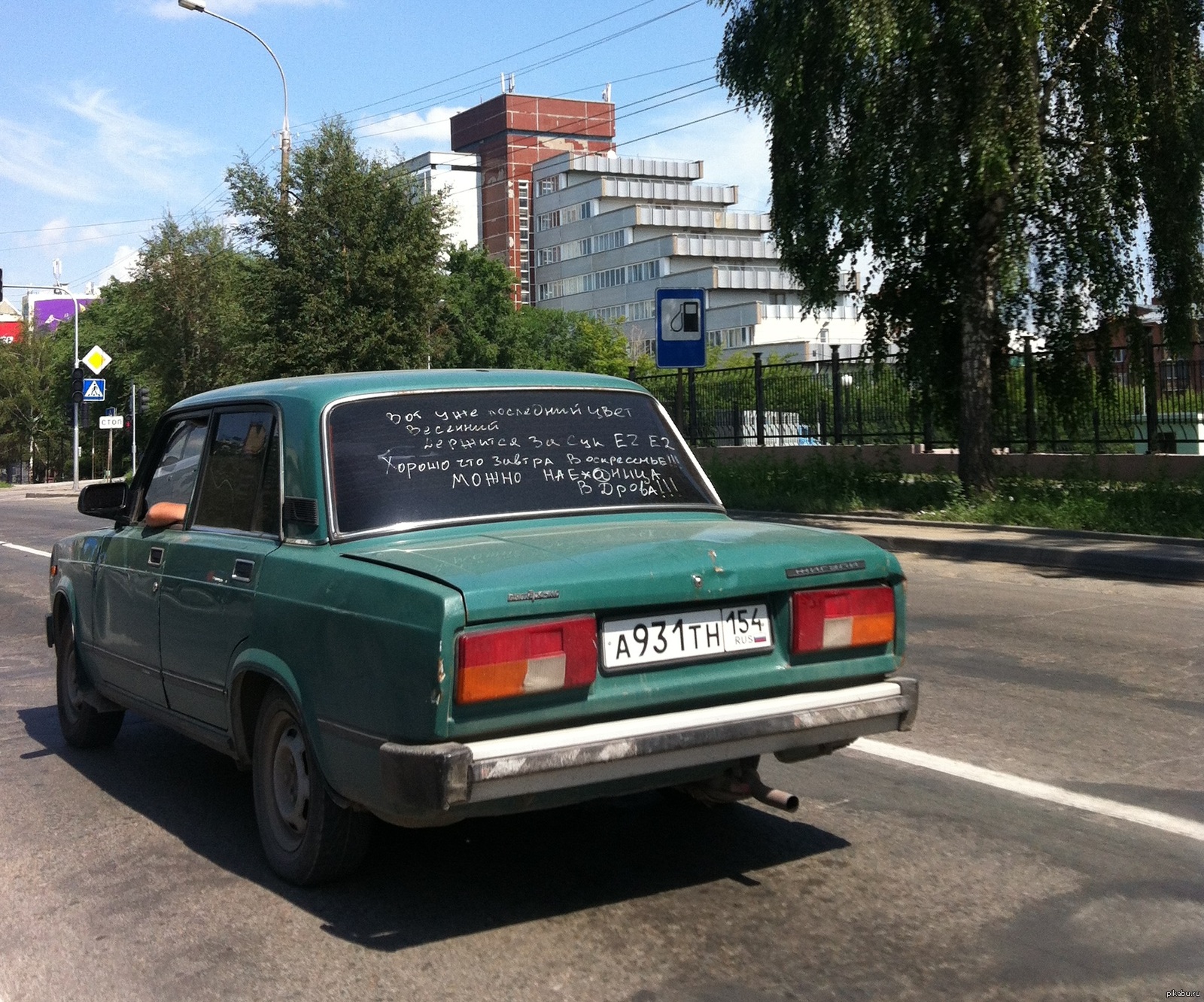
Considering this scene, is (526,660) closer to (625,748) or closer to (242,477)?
(625,748)

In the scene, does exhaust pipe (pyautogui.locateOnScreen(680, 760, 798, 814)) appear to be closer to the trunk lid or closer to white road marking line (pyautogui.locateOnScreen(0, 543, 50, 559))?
the trunk lid

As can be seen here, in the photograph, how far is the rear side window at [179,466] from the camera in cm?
531

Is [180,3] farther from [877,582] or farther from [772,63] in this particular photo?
[877,582]

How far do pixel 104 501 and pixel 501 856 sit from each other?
2.51 m

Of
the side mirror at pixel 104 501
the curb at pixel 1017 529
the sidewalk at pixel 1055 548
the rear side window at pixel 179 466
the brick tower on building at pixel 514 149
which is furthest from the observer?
the brick tower on building at pixel 514 149

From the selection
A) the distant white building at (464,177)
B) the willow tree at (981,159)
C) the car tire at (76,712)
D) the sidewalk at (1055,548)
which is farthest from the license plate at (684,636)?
the distant white building at (464,177)

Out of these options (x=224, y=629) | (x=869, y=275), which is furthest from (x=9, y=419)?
(x=224, y=629)

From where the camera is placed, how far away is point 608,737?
12.1 feet

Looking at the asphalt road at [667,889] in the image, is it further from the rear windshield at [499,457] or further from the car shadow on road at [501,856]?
the rear windshield at [499,457]

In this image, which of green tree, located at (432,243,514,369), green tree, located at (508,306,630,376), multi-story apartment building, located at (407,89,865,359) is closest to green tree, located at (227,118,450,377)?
green tree, located at (432,243,514,369)

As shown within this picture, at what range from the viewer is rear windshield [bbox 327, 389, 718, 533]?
14.3ft

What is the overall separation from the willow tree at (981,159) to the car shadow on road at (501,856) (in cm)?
1229

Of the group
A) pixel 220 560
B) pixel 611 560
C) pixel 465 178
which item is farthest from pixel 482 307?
pixel 611 560

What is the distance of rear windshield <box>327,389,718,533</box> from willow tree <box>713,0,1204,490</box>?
11661 millimetres
